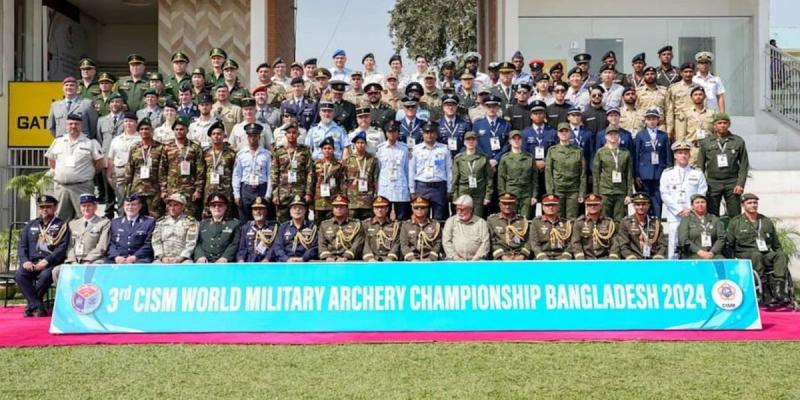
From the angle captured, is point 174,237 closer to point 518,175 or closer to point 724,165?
point 518,175

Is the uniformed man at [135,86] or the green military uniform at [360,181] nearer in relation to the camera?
the green military uniform at [360,181]

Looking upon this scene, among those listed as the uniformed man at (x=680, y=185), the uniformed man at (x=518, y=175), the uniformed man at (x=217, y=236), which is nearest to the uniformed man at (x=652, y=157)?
the uniformed man at (x=680, y=185)

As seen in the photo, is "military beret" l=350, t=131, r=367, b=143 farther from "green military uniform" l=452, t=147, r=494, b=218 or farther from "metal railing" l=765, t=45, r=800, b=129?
"metal railing" l=765, t=45, r=800, b=129

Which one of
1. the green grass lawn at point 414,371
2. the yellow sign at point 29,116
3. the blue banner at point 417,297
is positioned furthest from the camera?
the yellow sign at point 29,116

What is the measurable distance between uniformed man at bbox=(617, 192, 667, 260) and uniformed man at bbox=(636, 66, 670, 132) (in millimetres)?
2081

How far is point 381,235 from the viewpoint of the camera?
9.25m

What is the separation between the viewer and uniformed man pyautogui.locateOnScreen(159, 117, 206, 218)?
976 centimetres

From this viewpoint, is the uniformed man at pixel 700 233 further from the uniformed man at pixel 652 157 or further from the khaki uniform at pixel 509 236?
the khaki uniform at pixel 509 236

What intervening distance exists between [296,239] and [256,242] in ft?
1.49

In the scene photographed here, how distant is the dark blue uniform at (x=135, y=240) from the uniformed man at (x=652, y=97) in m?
6.47

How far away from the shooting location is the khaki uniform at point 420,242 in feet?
29.9

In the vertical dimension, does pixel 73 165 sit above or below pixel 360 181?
above

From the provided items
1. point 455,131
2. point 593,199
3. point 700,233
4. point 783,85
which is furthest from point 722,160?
point 783,85

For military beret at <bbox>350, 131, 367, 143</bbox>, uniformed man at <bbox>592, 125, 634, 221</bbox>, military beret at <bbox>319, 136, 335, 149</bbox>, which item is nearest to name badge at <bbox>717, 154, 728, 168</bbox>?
uniformed man at <bbox>592, 125, 634, 221</bbox>
